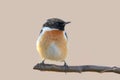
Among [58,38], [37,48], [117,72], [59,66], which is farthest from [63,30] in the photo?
[117,72]

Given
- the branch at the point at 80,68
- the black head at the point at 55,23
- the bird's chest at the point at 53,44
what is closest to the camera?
the branch at the point at 80,68

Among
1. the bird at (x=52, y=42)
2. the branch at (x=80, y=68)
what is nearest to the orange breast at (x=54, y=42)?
the bird at (x=52, y=42)

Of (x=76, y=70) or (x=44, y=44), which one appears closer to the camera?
(x=76, y=70)

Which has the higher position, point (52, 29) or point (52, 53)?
point (52, 29)

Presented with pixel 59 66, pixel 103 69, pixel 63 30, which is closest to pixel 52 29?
pixel 63 30

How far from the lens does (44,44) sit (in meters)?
3.80

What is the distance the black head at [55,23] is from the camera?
3.65 m

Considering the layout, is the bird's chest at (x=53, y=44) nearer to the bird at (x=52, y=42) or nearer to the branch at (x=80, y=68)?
the bird at (x=52, y=42)

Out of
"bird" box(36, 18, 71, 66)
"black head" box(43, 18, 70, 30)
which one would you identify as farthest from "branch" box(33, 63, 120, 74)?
"black head" box(43, 18, 70, 30)

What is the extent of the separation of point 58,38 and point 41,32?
20 cm

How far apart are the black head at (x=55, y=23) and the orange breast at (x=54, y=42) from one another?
62 millimetres

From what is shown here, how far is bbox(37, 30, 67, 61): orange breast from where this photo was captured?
3.77 m

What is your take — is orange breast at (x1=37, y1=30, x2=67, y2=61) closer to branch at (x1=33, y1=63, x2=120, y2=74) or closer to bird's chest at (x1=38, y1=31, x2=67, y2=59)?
bird's chest at (x1=38, y1=31, x2=67, y2=59)

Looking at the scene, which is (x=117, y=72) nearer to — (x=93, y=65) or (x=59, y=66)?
(x=93, y=65)
